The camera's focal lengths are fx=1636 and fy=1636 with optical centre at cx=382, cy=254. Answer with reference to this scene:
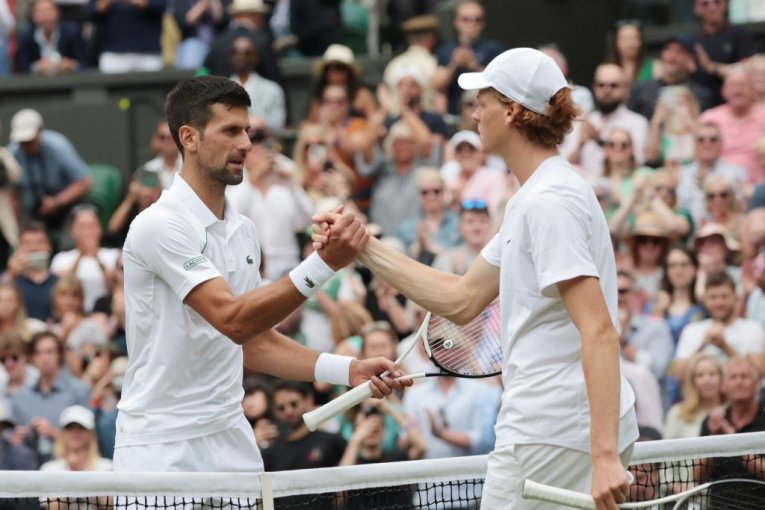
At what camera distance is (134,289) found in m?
5.71

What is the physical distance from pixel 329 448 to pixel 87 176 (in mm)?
4935

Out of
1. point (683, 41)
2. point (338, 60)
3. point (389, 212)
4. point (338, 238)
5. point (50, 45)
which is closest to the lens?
point (338, 238)

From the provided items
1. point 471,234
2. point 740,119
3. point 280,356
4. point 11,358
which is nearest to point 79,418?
point 11,358

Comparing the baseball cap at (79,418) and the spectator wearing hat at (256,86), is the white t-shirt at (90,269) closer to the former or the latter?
the spectator wearing hat at (256,86)

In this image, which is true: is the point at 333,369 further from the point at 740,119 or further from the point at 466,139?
the point at 740,119

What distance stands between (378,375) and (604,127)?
735 centimetres

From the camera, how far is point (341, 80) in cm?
1390

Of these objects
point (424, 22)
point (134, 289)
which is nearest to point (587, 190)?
point (134, 289)

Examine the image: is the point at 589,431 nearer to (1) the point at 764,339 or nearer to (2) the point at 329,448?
(2) the point at 329,448

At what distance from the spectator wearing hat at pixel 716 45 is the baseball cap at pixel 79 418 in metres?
6.21

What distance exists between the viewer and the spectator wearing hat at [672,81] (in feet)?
43.3

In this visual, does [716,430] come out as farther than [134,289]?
Yes

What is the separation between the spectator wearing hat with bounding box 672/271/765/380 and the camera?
9.98 m

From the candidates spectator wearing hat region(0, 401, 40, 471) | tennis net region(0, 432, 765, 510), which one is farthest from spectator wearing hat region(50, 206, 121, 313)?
tennis net region(0, 432, 765, 510)
